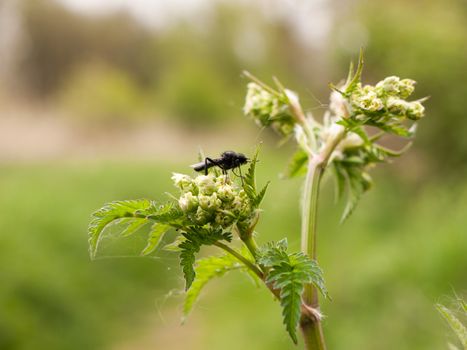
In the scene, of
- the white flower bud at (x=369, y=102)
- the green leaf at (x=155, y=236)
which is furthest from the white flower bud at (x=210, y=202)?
the white flower bud at (x=369, y=102)

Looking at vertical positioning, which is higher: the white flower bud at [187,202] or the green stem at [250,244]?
the white flower bud at [187,202]

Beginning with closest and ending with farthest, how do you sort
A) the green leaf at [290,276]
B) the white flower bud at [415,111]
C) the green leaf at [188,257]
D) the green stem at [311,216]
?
the green leaf at [290,276] → the green leaf at [188,257] → the green stem at [311,216] → the white flower bud at [415,111]

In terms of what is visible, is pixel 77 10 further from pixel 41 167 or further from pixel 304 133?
pixel 304 133

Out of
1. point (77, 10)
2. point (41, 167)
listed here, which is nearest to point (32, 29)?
point (77, 10)

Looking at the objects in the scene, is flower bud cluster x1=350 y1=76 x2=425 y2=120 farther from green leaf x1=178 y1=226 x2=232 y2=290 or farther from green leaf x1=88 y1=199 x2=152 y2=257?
green leaf x1=88 y1=199 x2=152 y2=257

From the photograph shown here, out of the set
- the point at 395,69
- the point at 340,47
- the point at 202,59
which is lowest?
the point at 395,69

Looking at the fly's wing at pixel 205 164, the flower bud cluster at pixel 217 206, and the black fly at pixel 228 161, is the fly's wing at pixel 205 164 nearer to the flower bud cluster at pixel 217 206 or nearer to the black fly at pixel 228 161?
the black fly at pixel 228 161

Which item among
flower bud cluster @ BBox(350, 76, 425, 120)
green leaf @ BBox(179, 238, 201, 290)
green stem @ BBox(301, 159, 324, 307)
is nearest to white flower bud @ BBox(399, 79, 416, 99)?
flower bud cluster @ BBox(350, 76, 425, 120)
